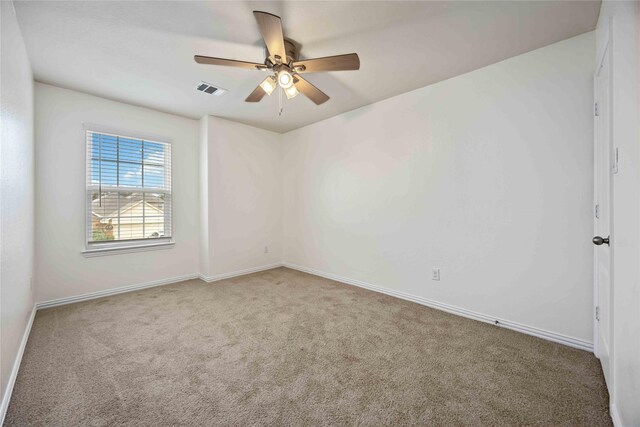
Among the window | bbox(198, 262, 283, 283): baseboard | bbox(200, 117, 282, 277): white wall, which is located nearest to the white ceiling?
the window

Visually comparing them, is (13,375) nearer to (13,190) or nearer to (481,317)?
(13,190)

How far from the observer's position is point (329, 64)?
2039 millimetres

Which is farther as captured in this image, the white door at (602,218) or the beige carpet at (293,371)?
the white door at (602,218)

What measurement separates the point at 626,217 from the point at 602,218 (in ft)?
2.25

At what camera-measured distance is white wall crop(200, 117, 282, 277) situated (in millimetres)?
4047

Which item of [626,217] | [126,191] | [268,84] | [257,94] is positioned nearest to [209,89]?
[257,94]

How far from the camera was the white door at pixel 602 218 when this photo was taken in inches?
64.0

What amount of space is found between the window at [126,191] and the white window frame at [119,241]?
1cm

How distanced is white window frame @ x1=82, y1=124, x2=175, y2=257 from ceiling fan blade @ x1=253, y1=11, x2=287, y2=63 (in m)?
2.70

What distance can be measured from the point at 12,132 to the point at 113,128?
68.7 inches

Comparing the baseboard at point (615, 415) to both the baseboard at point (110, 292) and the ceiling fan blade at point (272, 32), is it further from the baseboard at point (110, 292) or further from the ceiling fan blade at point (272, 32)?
the baseboard at point (110, 292)

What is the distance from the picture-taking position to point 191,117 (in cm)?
407

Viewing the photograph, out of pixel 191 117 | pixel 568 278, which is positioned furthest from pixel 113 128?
pixel 568 278

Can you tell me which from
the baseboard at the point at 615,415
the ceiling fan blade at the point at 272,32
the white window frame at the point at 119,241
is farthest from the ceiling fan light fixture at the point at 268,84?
the baseboard at the point at 615,415
